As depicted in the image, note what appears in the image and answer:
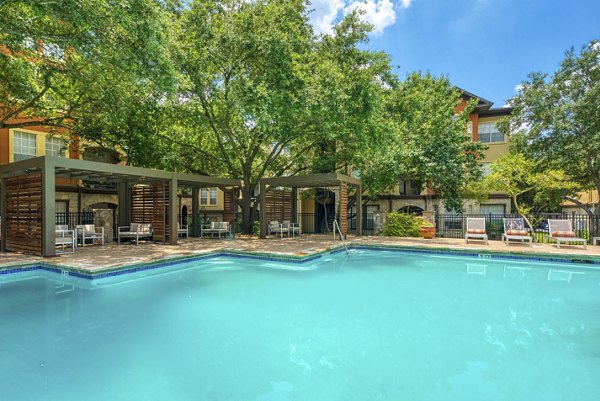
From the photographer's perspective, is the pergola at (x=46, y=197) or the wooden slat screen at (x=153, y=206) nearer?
the pergola at (x=46, y=197)

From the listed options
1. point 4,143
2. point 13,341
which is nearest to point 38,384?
point 13,341

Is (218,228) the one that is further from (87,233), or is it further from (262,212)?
(87,233)

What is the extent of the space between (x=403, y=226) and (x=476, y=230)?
12.7 feet

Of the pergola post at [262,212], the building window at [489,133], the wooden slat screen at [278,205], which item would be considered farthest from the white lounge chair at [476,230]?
the building window at [489,133]

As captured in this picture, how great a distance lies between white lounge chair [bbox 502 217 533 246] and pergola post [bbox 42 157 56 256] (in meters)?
16.6

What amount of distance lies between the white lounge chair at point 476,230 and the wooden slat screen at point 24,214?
1584 centimetres

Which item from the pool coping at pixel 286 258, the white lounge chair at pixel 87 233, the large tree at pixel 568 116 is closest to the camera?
the pool coping at pixel 286 258

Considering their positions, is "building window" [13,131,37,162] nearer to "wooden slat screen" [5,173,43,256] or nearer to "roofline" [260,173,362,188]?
"wooden slat screen" [5,173,43,256]

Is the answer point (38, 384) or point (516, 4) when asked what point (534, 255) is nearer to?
point (516, 4)

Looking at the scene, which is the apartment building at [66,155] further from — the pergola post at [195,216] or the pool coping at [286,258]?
the pool coping at [286,258]

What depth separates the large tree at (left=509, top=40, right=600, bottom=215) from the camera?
1686cm

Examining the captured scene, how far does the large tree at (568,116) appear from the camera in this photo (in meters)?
16.9

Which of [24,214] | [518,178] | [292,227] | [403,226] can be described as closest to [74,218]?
[24,214]

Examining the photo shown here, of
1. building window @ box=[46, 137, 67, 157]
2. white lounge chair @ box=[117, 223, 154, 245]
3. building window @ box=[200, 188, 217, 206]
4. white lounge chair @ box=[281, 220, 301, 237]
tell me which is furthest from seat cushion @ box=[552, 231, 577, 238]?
building window @ box=[200, 188, 217, 206]
